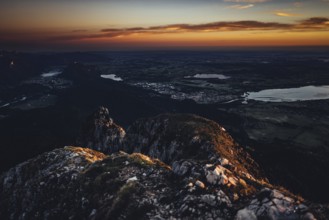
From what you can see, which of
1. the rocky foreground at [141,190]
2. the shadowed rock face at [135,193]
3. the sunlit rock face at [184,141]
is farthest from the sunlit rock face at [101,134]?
the shadowed rock face at [135,193]

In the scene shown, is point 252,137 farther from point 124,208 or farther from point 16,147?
point 124,208

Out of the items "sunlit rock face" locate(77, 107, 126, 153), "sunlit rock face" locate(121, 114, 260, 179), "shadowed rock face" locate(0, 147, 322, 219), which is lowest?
"sunlit rock face" locate(77, 107, 126, 153)

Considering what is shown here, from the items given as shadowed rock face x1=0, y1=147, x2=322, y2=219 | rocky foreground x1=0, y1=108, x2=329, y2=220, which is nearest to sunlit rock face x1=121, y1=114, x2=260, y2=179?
rocky foreground x1=0, y1=108, x2=329, y2=220

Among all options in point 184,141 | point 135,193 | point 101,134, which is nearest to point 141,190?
point 135,193

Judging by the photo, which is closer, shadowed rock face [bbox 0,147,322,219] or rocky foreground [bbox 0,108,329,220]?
rocky foreground [bbox 0,108,329,220]

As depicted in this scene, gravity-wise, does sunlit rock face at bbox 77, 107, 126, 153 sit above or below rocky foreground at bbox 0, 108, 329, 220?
below

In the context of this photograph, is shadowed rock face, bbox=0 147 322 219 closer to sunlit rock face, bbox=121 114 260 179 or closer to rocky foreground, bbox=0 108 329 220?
rocky foreground, bbox=0 108 329 220

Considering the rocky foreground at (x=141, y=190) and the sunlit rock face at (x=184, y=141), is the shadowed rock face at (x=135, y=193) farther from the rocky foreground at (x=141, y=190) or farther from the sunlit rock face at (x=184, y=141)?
the sunlit rock face at (x=184, y=141)
